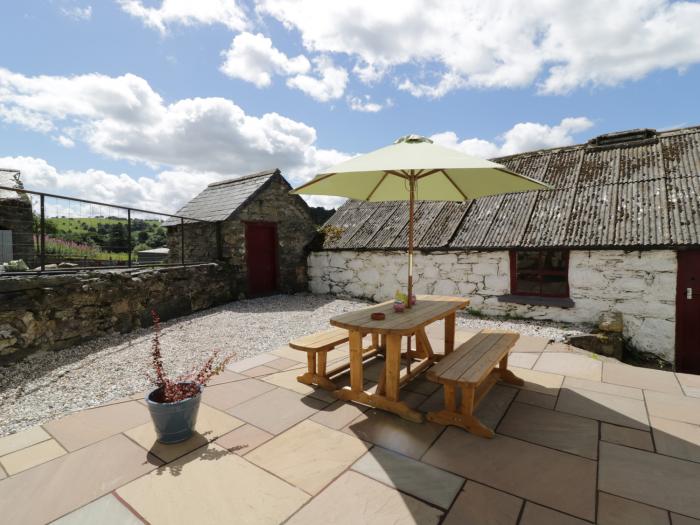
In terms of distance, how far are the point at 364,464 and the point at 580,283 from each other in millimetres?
6286

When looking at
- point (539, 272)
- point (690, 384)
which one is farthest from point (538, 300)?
point (690, 384)

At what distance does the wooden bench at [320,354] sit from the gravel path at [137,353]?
5.22 feet

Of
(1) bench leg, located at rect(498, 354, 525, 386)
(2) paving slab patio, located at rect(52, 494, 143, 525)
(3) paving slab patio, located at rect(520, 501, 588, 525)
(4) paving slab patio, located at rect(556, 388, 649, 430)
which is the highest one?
(1) bench leg, located at rect(498, 354, 525, 386)

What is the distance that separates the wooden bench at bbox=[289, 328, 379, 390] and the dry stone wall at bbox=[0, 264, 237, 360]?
12.8 feet

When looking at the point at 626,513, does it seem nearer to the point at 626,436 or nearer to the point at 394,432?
the point at 626,436

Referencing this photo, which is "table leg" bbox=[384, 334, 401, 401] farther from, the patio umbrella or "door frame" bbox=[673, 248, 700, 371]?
"door frame" bbox=[673, 248, 700, 371]

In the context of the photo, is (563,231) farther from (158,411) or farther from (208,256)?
(208,256)

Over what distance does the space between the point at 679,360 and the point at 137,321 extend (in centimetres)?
980

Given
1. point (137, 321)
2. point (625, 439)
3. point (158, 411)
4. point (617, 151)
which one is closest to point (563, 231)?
point (617, 151)

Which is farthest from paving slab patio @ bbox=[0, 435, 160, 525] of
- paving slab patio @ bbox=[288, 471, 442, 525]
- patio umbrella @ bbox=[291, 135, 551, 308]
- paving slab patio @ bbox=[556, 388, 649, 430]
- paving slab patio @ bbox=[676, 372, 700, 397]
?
paving slab patio @ bbox=[676, 372, 700, 397]

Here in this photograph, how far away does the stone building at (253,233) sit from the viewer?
376 inches

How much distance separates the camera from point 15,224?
33.4 ft

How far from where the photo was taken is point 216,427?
3.12 m

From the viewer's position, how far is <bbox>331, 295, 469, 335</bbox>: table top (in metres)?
3.23
